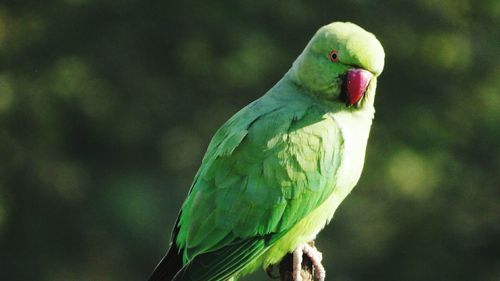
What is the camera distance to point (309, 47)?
203 inches

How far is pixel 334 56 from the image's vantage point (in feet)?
16.5

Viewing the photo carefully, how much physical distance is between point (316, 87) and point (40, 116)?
7.32 m

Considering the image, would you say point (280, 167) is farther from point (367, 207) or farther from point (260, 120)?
point (367, 207)

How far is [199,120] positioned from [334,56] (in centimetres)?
660

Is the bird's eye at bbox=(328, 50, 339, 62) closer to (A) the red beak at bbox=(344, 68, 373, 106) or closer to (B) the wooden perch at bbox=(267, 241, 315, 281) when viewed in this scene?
(A) the red beak at bbox=(344, 68, 373, 106)

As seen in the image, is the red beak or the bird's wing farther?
the red beak

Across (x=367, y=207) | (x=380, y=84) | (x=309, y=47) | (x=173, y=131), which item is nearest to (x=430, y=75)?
(x=380, y=84)

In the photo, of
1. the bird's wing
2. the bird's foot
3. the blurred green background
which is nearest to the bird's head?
the bird's wing

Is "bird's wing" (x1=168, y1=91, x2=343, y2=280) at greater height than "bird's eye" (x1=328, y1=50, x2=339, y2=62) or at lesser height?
lesser

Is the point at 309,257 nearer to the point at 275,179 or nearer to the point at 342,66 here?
the point at 275,179

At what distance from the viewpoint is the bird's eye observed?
502cm

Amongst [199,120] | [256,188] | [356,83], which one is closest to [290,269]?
[256,188]

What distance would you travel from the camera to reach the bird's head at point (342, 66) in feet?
16.2

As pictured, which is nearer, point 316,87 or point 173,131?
point 316,87
